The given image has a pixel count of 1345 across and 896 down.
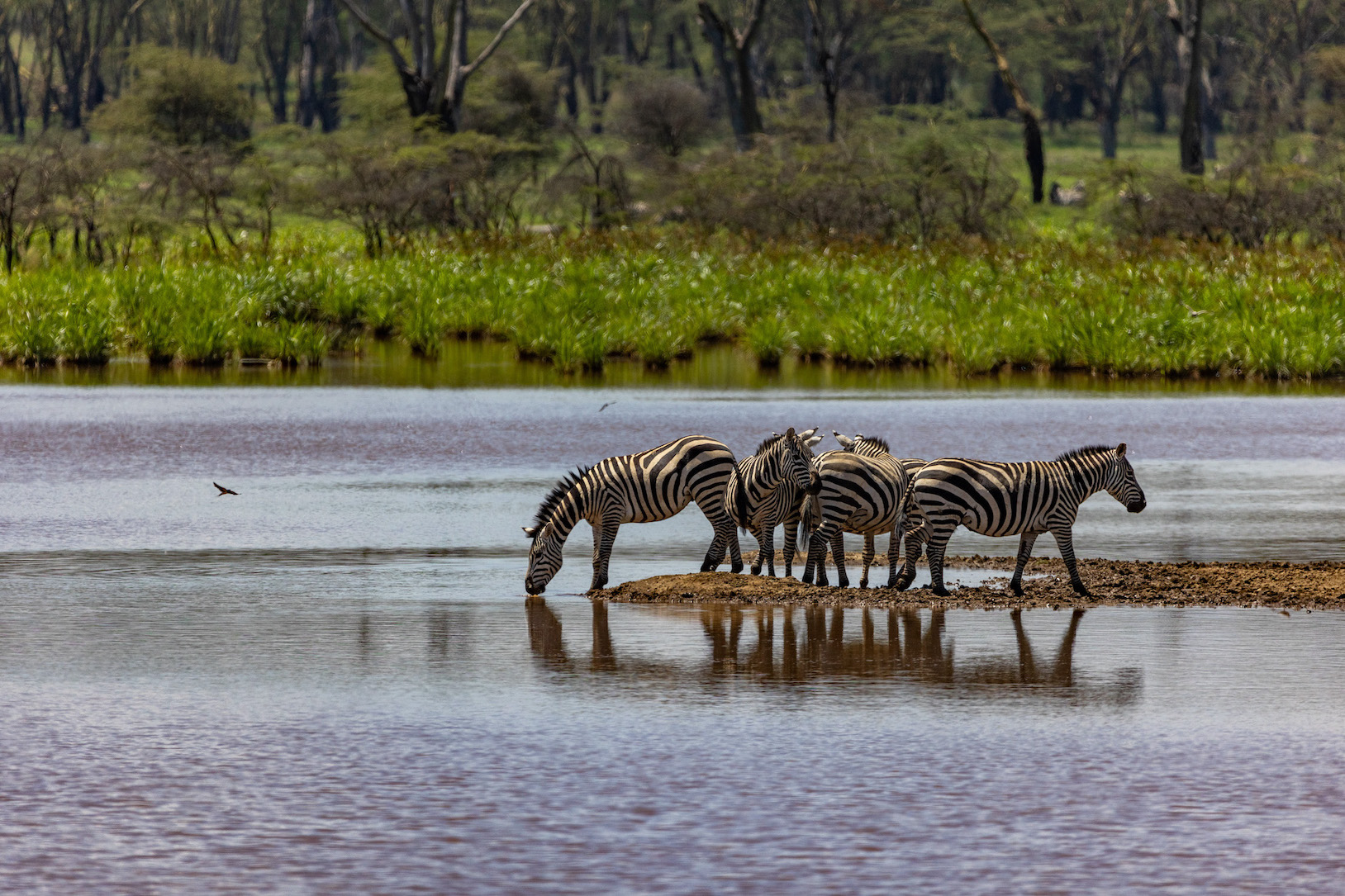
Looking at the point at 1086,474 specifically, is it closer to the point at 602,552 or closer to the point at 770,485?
the point at 770,485

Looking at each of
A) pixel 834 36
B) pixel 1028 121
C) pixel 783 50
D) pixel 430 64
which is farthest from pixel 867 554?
pixel 783 50

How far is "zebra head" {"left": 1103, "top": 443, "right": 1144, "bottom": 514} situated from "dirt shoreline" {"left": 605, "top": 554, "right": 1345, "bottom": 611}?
14.7 inches

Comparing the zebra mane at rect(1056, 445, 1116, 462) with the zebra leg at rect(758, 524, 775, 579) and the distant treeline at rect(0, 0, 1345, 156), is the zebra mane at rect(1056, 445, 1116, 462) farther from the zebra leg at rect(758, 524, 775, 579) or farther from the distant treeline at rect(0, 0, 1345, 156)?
the distant treeline at rect(0, 0, 1345, 156)

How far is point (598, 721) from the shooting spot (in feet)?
20.0

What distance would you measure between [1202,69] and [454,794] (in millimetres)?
79428

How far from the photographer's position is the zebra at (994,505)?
8.45m

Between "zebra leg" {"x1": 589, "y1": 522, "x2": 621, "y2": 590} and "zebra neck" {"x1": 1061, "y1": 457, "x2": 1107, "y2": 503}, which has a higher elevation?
"zebra neck" {"x1": 1061, "y1": 457, "x2": 1107, "y2": 503}

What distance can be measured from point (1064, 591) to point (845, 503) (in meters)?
1.11

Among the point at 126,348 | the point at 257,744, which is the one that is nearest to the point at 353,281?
the point at 126,348

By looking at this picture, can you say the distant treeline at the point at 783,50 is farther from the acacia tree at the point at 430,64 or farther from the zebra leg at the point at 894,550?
the zebra leg at the point at 894,550

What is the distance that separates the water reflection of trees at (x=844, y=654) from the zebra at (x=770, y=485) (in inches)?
28.1

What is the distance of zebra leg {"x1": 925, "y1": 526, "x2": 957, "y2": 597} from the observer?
8422 millimetres

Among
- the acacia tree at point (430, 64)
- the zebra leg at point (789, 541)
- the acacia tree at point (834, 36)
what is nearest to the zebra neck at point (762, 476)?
the zebra leg at point (789, 541)

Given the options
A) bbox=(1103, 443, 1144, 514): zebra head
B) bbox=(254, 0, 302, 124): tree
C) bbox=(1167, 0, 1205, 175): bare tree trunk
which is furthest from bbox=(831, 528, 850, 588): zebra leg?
bbox=(254, 0, 302, 124): tree
